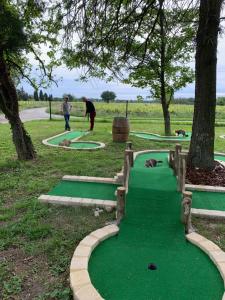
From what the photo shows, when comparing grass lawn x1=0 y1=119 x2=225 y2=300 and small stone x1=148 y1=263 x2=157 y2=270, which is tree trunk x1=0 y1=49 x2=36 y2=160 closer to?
grass lawn x1=0 y1=119 x2=225 y2=300

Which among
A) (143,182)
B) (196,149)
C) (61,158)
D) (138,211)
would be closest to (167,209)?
(138,211)

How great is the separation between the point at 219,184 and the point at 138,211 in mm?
2079

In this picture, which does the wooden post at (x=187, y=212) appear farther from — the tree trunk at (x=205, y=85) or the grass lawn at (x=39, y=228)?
the tree trunk at (x=205, y=85)

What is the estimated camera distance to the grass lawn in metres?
2.68

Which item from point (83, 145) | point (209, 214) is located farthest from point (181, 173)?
point (83, 145)

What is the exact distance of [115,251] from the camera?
10.4ft

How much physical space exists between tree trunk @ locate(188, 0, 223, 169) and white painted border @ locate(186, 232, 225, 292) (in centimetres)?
265

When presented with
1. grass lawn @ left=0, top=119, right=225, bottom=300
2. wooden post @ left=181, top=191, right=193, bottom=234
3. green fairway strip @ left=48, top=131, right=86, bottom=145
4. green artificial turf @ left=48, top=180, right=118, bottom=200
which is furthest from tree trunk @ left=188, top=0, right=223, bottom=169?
green fairway strip @ left=48, top=131, right=86, bottom=145

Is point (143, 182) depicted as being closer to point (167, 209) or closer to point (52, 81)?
point (167, 209)

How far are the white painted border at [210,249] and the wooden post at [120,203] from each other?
0.86 m

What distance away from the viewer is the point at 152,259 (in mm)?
3023

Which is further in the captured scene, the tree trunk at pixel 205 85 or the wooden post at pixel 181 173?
the tree trunk at pixel 205 85

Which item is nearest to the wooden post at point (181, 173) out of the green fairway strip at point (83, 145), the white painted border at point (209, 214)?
the white painted border at point (209, 214)

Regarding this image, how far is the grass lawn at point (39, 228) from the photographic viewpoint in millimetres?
2684
